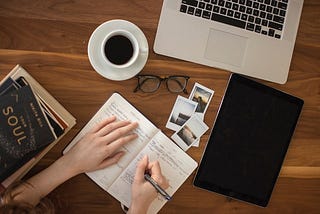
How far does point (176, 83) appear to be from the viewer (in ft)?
3.45

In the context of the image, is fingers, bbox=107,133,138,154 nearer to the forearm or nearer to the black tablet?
the forearm

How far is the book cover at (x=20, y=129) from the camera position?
0.92 m

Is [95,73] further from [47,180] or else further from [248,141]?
[248,141]

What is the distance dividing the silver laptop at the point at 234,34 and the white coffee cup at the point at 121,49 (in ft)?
0.25

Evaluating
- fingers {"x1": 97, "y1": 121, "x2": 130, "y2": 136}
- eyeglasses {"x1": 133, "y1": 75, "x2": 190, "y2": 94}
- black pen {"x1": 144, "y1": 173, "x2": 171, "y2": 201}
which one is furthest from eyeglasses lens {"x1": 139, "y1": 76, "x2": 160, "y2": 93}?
black pen {"x1": 144, "y1": 173, "x2": 171, "y2": 201}

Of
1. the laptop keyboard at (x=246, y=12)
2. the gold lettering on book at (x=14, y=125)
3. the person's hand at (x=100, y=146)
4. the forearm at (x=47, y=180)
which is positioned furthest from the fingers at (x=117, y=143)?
the laptop keyboard at (x=246, y=12)

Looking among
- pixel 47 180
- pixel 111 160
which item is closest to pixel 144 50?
pixel 111 160

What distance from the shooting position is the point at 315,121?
1.13 metres

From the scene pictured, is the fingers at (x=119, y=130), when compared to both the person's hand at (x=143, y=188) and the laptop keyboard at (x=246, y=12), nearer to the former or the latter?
the person's hand at (x=143, y=188)

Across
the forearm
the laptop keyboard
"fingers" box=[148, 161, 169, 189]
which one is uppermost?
the laptop keyboard

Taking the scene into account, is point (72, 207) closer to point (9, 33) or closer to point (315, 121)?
point (9, 33)

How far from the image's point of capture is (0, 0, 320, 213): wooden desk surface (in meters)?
0.99

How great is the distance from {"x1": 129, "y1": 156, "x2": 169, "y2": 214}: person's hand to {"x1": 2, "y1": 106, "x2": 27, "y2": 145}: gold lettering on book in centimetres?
29

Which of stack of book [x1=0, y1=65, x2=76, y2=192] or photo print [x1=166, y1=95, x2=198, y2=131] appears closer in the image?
stack of book [x1=0, y1=65, x2=76, y2=192]
